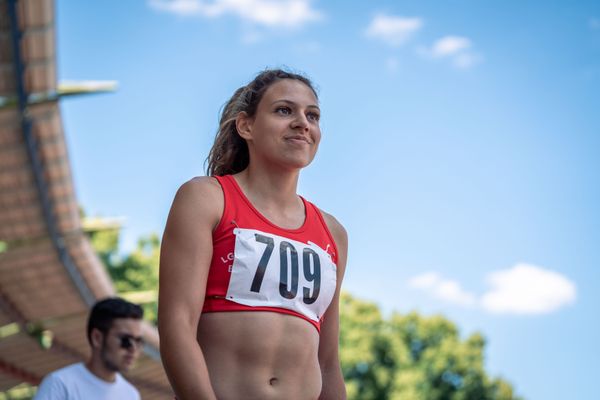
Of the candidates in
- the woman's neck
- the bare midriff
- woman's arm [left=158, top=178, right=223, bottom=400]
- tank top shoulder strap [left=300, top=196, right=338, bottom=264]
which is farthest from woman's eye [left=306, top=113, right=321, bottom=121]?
the bare midriff

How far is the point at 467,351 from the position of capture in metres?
56.7

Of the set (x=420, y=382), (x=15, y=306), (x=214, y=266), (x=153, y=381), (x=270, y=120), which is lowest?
(x=420, y=382)

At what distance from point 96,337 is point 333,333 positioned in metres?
3.66

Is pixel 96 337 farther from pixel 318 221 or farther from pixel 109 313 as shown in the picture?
pixel 318 221

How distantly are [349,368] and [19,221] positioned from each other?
39.5m

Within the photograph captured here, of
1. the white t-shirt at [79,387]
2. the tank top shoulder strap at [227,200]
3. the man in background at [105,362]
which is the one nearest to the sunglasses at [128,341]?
the man in background at [105,362]

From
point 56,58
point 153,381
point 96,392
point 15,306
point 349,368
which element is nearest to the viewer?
point 96,392

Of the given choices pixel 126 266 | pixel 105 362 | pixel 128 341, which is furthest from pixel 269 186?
pixel 126 266

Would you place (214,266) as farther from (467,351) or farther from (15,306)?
(467,351)

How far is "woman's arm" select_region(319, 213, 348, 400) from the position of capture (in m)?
3.65

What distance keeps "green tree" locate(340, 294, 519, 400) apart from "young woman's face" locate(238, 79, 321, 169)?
48.7 meters

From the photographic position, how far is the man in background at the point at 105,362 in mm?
6301

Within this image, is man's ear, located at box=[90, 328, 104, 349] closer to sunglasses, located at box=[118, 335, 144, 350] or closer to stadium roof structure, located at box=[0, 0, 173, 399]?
sunglasses, located at box=[118, 335, 144, 350]

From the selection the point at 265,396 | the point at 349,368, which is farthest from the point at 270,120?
the point at 349,368
